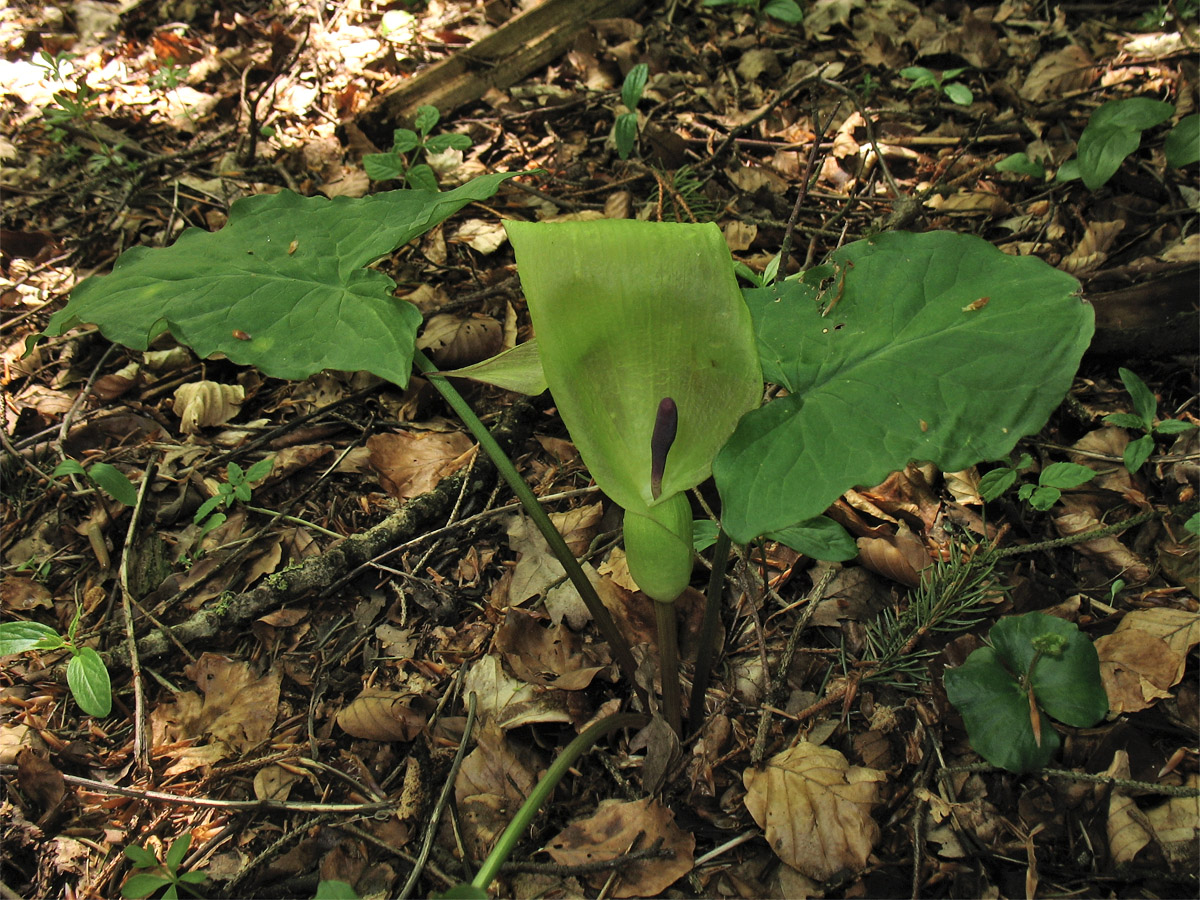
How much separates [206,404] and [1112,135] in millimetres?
2834

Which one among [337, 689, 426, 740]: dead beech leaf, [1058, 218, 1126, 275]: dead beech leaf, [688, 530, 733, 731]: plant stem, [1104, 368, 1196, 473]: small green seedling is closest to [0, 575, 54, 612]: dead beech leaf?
[337, 689, 426, 740]: dead beech leaf

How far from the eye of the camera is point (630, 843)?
54.2 inches

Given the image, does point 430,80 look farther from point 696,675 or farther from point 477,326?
point 696,675

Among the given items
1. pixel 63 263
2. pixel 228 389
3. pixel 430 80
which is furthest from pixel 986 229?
pixel 63 263

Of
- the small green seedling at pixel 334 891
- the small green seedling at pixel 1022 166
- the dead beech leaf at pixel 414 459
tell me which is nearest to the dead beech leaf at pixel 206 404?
the dead beech leaf at pixel 414 459

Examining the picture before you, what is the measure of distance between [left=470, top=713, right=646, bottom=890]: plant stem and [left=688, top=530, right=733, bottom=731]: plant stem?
0.37 feet

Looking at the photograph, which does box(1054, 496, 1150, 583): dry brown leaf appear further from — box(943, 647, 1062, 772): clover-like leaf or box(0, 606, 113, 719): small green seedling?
box(0, 606, 113, 719): small green seedling

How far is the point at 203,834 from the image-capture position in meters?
1.51

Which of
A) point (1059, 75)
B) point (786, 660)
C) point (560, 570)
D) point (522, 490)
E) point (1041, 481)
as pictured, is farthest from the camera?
point (1059, 75)

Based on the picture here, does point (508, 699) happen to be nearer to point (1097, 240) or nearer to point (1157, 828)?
point (1157, 828)

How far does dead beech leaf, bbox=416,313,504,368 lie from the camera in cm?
221

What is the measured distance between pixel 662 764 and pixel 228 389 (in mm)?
1750

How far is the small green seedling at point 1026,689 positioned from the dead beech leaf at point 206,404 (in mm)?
2086

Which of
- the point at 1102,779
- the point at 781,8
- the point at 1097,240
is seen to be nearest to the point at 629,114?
the point at 781,8
